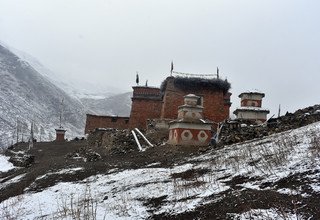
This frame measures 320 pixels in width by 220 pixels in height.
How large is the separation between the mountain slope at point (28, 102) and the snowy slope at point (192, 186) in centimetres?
5118

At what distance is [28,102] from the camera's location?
84312 millimetres

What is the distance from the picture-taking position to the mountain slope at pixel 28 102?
236 feet

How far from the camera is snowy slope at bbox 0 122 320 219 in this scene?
868 cm

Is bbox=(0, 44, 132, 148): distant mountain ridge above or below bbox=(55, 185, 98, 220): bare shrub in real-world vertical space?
above

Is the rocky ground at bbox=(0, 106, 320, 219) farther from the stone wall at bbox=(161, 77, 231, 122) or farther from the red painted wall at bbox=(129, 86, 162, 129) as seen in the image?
the red painted wall at bbox=(129, 86, 162, 129)

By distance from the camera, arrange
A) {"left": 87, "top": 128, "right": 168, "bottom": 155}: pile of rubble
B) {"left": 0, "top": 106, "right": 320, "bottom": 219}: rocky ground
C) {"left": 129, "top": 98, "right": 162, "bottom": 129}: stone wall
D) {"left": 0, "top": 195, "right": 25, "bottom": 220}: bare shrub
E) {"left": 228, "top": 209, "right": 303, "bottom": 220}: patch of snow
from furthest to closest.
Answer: {"left": 129, "top": 98, "right": 162, "bottom": 129}: stone wall, {"left": 87, "top": 128, "right": 168, "bottom": 155}: pile of rubble, {"left": 0, "top": 195, "right": 25, "bottom": 220}: bare shrub, {"left": 0, "top": 106, "right": 320, "bottom": 219}: rocky ground, {"left": 228, "top": 209, "right": 303, "bottom": 220}: patch of snow

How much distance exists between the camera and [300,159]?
10125 mm

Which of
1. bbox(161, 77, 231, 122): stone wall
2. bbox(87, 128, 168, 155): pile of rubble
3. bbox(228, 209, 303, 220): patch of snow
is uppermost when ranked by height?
bbox(161, 77, 231, 122): stone wall

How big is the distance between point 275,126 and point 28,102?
73.4 m

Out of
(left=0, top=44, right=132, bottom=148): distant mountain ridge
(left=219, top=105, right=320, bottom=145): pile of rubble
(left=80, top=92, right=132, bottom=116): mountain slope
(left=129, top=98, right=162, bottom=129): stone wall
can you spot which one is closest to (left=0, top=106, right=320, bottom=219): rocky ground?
(left=219, top=105, right=320, bottom=145): pile of rubble

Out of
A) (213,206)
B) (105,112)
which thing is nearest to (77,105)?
(105,112)

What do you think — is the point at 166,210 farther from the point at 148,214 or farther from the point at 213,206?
the point at 213,206

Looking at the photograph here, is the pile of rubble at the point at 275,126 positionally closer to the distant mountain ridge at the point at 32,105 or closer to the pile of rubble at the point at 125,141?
the pile of rubble at the point at 125,141

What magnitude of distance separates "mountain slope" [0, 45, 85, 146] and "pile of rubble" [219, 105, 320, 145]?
4854cm
